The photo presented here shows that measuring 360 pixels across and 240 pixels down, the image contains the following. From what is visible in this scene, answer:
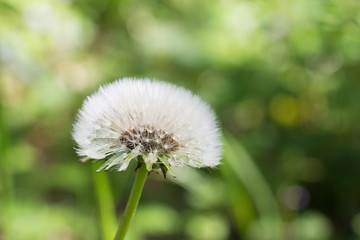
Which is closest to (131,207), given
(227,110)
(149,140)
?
(149,140)

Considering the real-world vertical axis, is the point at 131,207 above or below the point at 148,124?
below

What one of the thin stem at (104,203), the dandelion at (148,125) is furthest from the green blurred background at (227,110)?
the dandelion at (148,125)

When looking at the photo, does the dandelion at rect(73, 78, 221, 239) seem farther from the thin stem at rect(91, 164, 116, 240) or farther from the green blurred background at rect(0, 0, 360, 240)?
the green blurred background at rect(0, 0, 360, 240)

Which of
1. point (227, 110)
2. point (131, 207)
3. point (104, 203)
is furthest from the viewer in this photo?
point (227, 110)

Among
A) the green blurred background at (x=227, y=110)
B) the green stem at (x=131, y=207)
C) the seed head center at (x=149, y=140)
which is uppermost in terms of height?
the green blurred background at (x=227, y=110)

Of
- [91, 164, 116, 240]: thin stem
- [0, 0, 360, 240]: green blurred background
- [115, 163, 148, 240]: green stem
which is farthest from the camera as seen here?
[0, 0, 360, 240]: green blurred background

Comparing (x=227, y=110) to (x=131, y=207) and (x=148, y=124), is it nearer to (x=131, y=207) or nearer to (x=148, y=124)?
(x=148, y=124)

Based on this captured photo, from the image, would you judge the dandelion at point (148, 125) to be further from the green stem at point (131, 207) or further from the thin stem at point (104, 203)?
the thin stem at point (104, 203)

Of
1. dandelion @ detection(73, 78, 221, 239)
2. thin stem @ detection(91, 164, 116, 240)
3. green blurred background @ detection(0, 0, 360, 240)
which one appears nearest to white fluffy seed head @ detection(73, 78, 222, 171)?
dandelion @ detection(73, 78, 221, 239)

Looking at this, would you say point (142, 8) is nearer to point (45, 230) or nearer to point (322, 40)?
point (322, 40)

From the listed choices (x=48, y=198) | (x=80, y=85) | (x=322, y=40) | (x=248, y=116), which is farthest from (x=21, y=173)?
(x=322, y=40)
